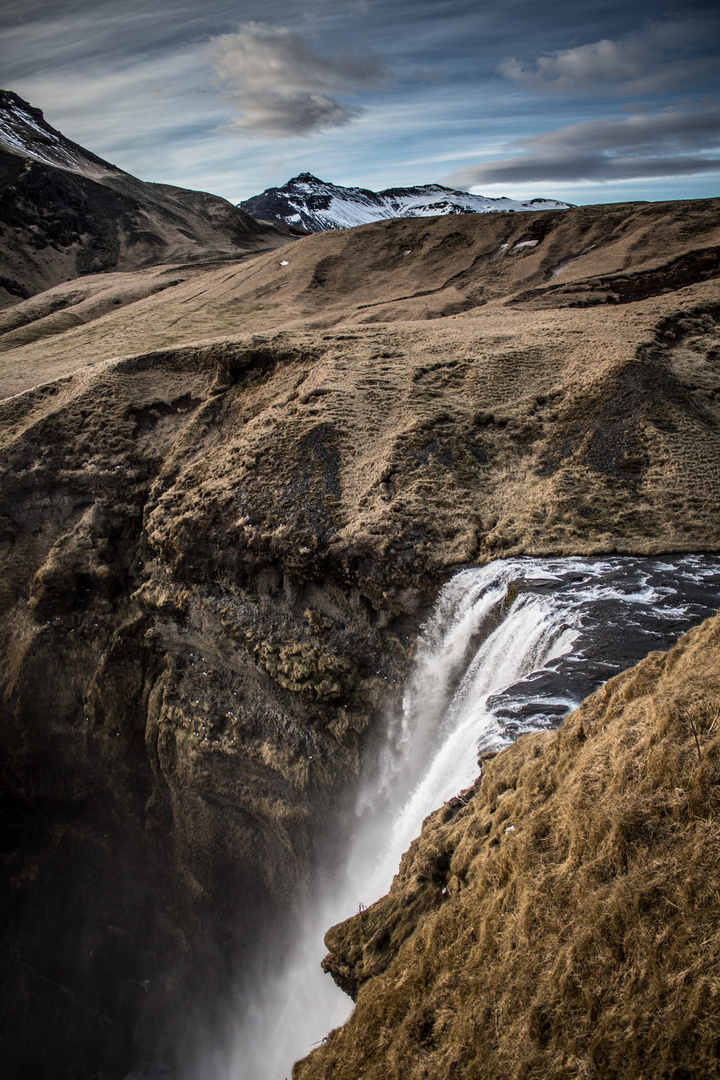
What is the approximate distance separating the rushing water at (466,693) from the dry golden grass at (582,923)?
8.39 ft

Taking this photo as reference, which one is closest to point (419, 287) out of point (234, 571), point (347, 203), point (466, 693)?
point (234, 571)

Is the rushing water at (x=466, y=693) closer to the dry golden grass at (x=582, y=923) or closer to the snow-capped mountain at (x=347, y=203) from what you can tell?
the dry golden grass at (x=582, y=923)

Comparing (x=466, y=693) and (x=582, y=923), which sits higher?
(x=466, y=693)

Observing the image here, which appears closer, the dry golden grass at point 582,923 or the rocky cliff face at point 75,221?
the dry golden grass at point 582,923

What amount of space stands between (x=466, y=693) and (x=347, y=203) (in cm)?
16434

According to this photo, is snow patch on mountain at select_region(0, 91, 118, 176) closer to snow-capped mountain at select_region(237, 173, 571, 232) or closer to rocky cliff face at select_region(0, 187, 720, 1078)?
snow-capped mountain at select_region(237, 173, 571, 232)

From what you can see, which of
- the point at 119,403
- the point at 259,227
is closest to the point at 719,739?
the point at 119,403

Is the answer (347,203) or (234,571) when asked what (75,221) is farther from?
(347,203)

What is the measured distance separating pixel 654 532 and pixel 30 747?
16.6 meters

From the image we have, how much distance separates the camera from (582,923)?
14.1ft

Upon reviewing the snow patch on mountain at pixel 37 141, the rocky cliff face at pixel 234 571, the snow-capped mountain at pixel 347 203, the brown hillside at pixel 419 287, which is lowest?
the rocky cliff face at pixel 234 571

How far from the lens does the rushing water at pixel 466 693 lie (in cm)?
896

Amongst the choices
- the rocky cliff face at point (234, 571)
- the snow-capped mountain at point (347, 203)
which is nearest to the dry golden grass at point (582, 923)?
the rocky cliff face at point (234, 571)

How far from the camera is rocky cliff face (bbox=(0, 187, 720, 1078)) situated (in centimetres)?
1352
